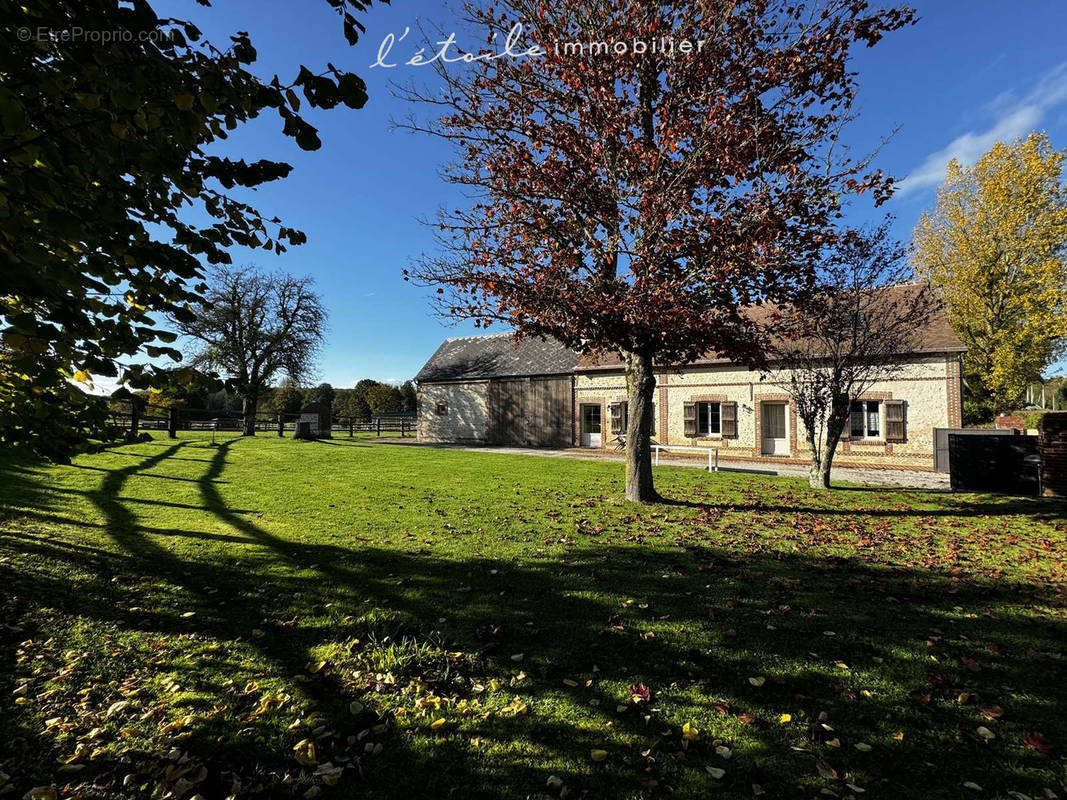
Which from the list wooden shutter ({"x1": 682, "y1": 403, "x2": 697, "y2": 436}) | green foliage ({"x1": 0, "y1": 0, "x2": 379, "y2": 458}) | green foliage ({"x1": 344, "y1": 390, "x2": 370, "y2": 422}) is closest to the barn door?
wooden shutter ({"x1": 682, "y1": 403, "x2": 697, "y2": 436})

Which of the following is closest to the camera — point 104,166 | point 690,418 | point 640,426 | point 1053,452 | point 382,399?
point 104,166

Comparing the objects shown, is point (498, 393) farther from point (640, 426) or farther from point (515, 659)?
point (515, 659)

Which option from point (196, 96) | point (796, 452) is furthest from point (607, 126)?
point (796, 452)

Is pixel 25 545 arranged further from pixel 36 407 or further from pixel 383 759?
pixel 383 759

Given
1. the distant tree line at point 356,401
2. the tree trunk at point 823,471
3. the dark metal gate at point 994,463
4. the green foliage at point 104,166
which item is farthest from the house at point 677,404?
the distant tree line at point 356,401

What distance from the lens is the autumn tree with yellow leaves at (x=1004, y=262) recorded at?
19828 millimetres

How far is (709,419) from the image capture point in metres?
20.7

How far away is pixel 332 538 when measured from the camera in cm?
614

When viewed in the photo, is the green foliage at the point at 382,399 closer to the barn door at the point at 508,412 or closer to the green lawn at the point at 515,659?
the barn door at the point at 508,412

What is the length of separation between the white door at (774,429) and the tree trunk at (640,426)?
12.6m

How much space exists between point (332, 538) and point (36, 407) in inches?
146

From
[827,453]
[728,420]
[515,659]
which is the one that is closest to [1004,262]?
[728,420]

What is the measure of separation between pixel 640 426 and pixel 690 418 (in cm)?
1247

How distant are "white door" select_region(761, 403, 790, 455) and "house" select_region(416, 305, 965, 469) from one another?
43 millimetres
